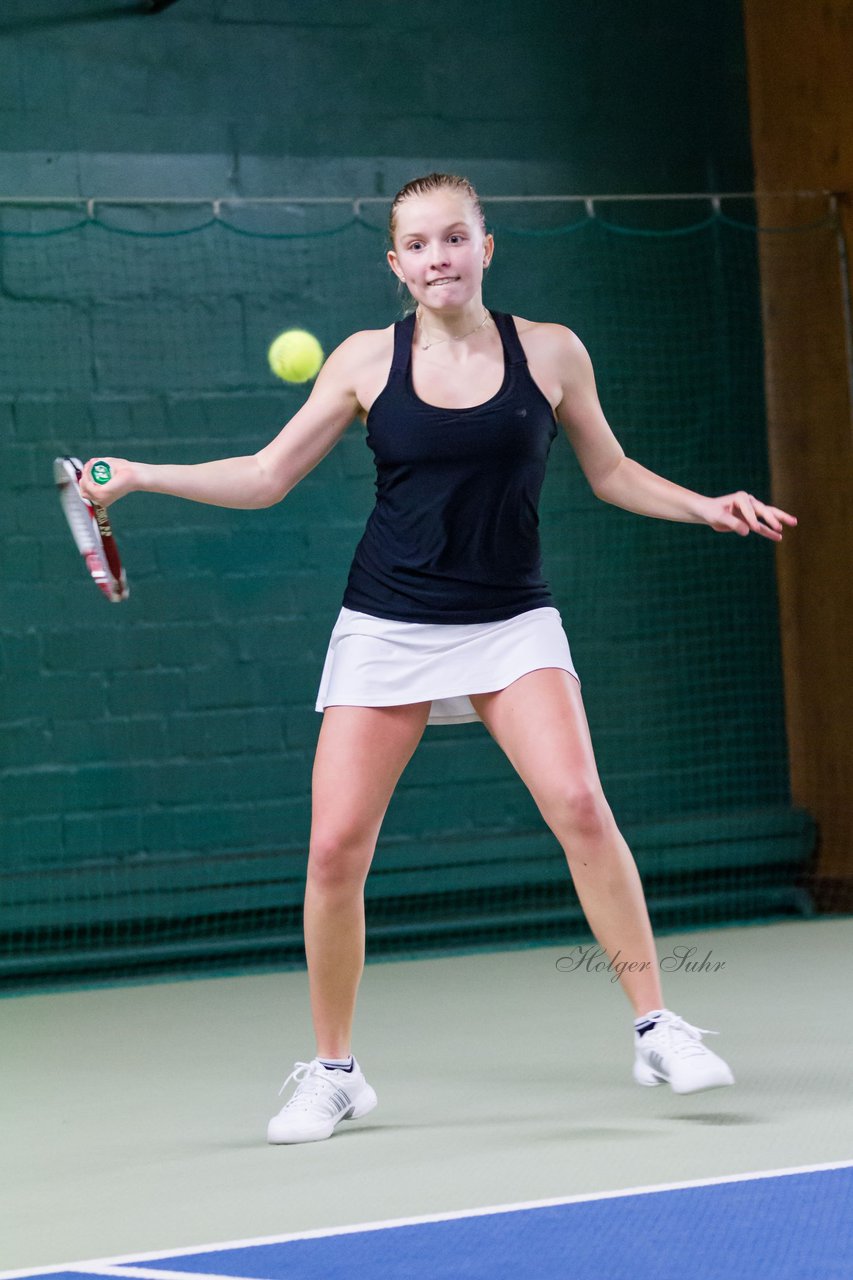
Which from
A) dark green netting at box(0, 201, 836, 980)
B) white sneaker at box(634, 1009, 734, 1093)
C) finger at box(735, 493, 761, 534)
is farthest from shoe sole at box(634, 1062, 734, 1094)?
dark green netting at box(0, 201, 836, 980)

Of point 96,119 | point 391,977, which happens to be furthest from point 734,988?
point 96,119

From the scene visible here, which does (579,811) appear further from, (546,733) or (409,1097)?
(409,1097)

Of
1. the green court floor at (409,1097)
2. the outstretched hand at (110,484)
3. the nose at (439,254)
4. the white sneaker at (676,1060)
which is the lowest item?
the green court floor at (409,1097)

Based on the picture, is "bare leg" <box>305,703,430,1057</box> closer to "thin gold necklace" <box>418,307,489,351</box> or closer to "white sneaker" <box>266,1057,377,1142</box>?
"white sneaker" <box>266,1057,377,1142</box>

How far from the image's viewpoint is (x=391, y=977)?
4832mm

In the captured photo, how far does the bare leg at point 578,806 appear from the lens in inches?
111

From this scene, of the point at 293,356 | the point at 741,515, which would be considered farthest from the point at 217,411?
the point at 741,515

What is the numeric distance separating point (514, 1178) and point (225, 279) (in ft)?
11.4

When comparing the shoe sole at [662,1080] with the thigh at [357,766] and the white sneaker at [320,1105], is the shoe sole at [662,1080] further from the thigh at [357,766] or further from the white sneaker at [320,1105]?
the thigh at [357,766]

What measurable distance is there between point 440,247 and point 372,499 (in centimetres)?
263

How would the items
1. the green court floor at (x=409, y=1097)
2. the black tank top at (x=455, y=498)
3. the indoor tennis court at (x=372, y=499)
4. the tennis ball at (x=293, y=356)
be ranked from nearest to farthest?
the green court floor at (x=409, y=1097), the black tank top at (x=455, y=498), the indoor tennis court at (x=372, y=499), the tennis ball at (x=293, y=356)

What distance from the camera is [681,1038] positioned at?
281 centimetres

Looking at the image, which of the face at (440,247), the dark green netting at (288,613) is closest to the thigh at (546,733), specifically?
the face at (440,247)

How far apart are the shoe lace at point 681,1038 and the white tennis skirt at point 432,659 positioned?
0.62 m
